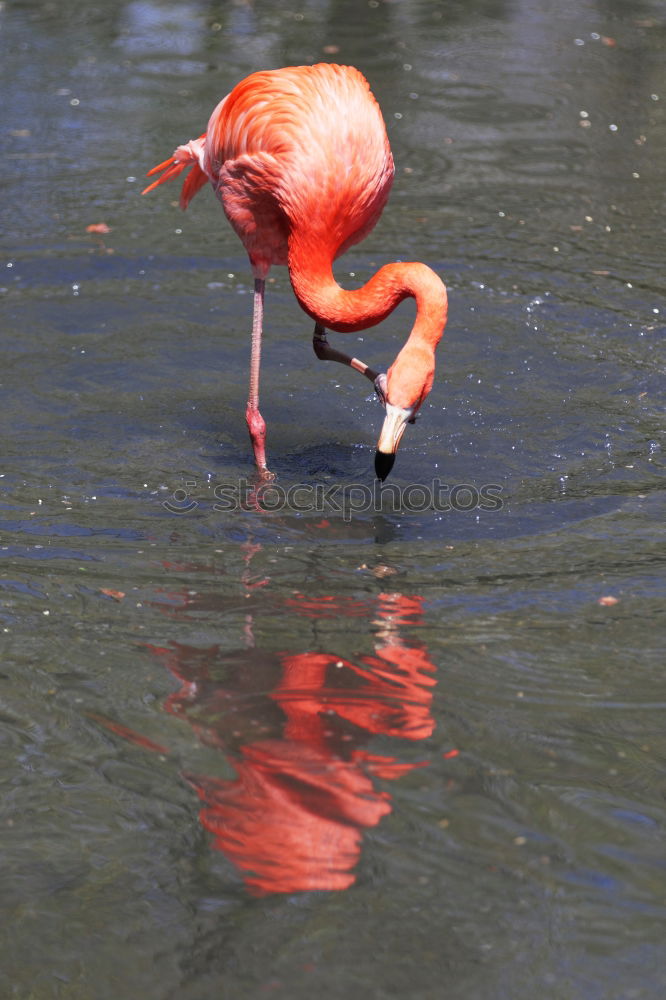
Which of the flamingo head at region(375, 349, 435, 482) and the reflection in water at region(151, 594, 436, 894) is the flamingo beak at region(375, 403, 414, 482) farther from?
the reflection in water at region(151, 594, 436, 894)

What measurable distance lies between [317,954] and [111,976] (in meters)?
0.42

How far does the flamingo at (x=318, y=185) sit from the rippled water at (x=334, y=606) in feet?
1.73

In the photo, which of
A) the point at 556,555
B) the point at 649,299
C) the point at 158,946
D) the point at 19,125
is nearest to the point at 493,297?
the point at 649,299

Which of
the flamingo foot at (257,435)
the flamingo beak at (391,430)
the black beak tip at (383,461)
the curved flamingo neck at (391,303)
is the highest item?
the curved flamingo neck at (391,303)

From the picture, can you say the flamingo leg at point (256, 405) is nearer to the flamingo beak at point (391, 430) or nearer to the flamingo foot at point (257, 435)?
the flamingo foot at point (257, 435)

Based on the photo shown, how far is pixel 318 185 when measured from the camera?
4.65m

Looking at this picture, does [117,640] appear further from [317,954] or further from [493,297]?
[493,297]

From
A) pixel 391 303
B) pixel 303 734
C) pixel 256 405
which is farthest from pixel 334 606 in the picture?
pixel 256 405

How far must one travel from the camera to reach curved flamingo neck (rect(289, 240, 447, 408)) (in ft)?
13.6

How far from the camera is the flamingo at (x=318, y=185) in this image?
452 centimetres

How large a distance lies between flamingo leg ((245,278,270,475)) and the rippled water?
116 mm

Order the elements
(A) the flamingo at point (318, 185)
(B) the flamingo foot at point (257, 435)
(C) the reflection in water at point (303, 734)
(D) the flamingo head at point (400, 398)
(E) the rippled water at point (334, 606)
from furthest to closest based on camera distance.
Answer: (B) the flamingo foot at point (257, 435) → (A) the flamingo at point (318, 185) → (D) the flamingo head at point (400, 398) → (C) the reflection in water at point (303, 734) → (E) the rippled water at point (334, 606)

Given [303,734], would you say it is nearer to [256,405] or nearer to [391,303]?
[391,303]

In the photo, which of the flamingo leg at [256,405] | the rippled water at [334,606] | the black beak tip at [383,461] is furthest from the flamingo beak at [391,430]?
the flamingo leg at [256,405]
